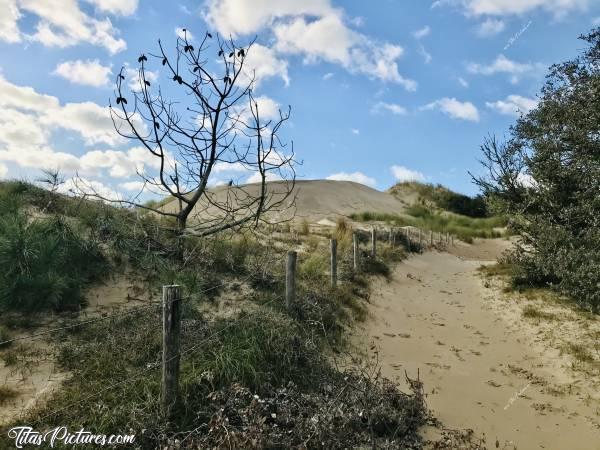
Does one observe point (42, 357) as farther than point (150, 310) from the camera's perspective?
No

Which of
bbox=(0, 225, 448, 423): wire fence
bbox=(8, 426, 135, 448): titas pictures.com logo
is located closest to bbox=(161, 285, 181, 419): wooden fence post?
bbox=(0, 225, 448, 423): wire fence

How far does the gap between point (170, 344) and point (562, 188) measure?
1090 cm

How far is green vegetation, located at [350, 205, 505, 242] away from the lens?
2906 centimetres

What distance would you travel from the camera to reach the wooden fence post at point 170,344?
4391 mm

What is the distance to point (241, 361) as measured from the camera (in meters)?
5.25

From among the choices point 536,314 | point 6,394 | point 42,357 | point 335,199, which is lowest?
point 536,314

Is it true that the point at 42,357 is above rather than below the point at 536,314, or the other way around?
above

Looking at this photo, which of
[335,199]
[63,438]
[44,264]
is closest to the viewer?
[63,438]

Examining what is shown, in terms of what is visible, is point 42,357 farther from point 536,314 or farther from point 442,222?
point 442,222

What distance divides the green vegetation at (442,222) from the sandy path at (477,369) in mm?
15720

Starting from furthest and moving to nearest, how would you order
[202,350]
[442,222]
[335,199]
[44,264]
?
[442,222] < [335,199] < [44,264] < [202,350]

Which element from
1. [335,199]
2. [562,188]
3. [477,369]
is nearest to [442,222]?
[335,199]

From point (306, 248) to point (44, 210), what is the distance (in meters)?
6.91

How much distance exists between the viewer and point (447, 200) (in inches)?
1682
